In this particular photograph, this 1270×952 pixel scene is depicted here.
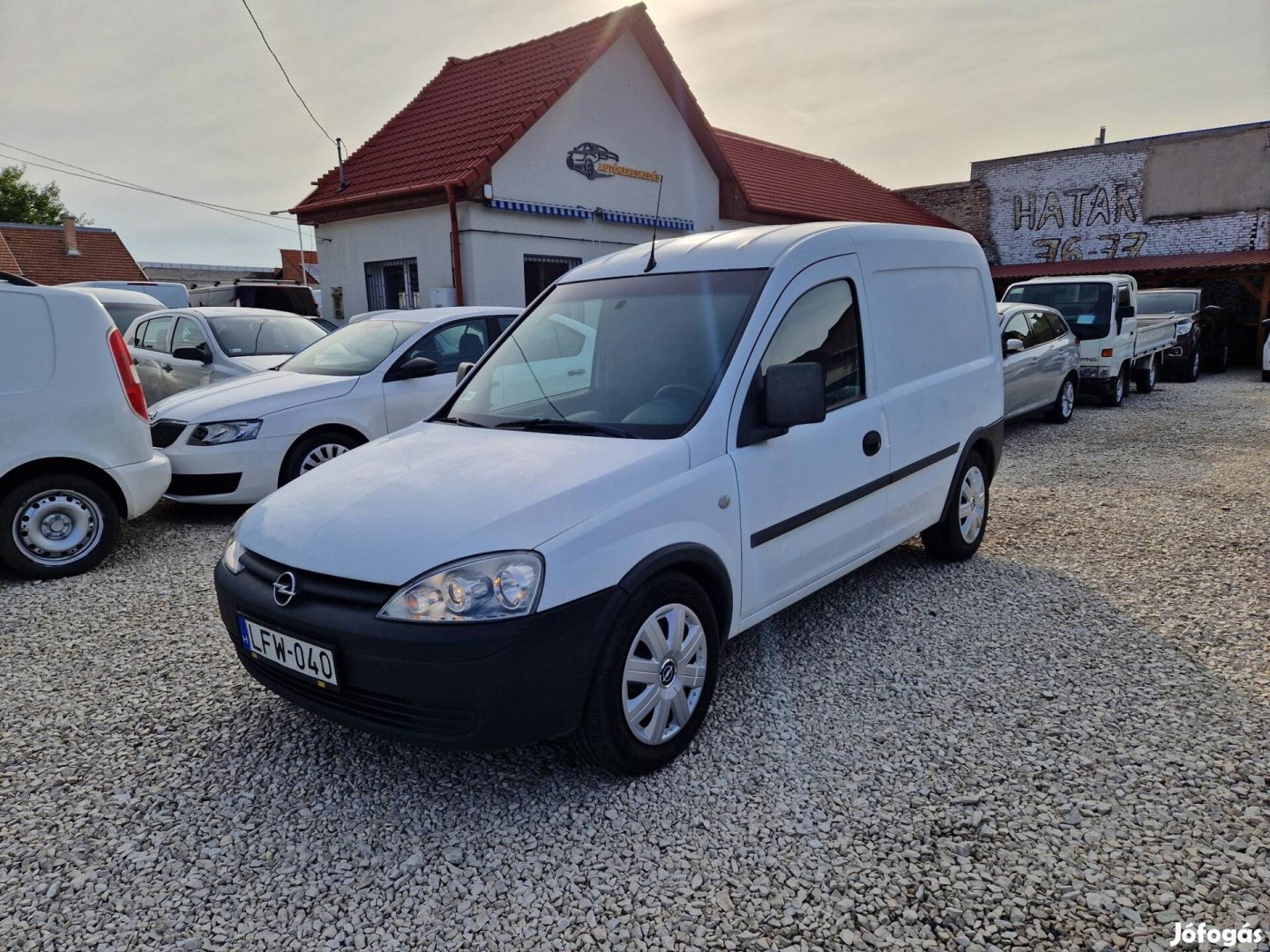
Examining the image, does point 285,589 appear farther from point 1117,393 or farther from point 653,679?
point 1117,393

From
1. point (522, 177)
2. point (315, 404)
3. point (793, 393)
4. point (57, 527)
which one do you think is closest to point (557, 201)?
point (522, 177)

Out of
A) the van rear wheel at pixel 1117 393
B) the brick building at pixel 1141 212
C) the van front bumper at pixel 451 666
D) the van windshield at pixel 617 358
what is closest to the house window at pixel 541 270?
the van rear wheel at pixel 1117 393

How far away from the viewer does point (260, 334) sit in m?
8.84

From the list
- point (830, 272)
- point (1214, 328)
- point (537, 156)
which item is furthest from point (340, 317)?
point (1214, 328)

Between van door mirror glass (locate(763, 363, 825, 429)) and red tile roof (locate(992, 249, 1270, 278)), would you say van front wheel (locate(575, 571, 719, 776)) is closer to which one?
van door mirror glass (locate(763, 363, 825, 429))

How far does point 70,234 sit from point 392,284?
2992 cm

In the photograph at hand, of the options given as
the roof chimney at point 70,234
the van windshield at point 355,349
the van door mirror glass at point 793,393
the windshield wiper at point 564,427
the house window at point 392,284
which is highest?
the roof chimney at point 70,234

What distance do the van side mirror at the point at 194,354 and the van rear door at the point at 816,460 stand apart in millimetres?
6874

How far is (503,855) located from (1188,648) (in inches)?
130

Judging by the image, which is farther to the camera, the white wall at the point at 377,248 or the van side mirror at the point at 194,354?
the white wall at the point at 377,248

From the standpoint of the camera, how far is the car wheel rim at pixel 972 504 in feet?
16.1

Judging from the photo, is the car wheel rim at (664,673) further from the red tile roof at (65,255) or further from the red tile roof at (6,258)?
the red tile roof at (65,255)

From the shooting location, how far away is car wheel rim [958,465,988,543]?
4922mm

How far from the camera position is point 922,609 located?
171 inches
